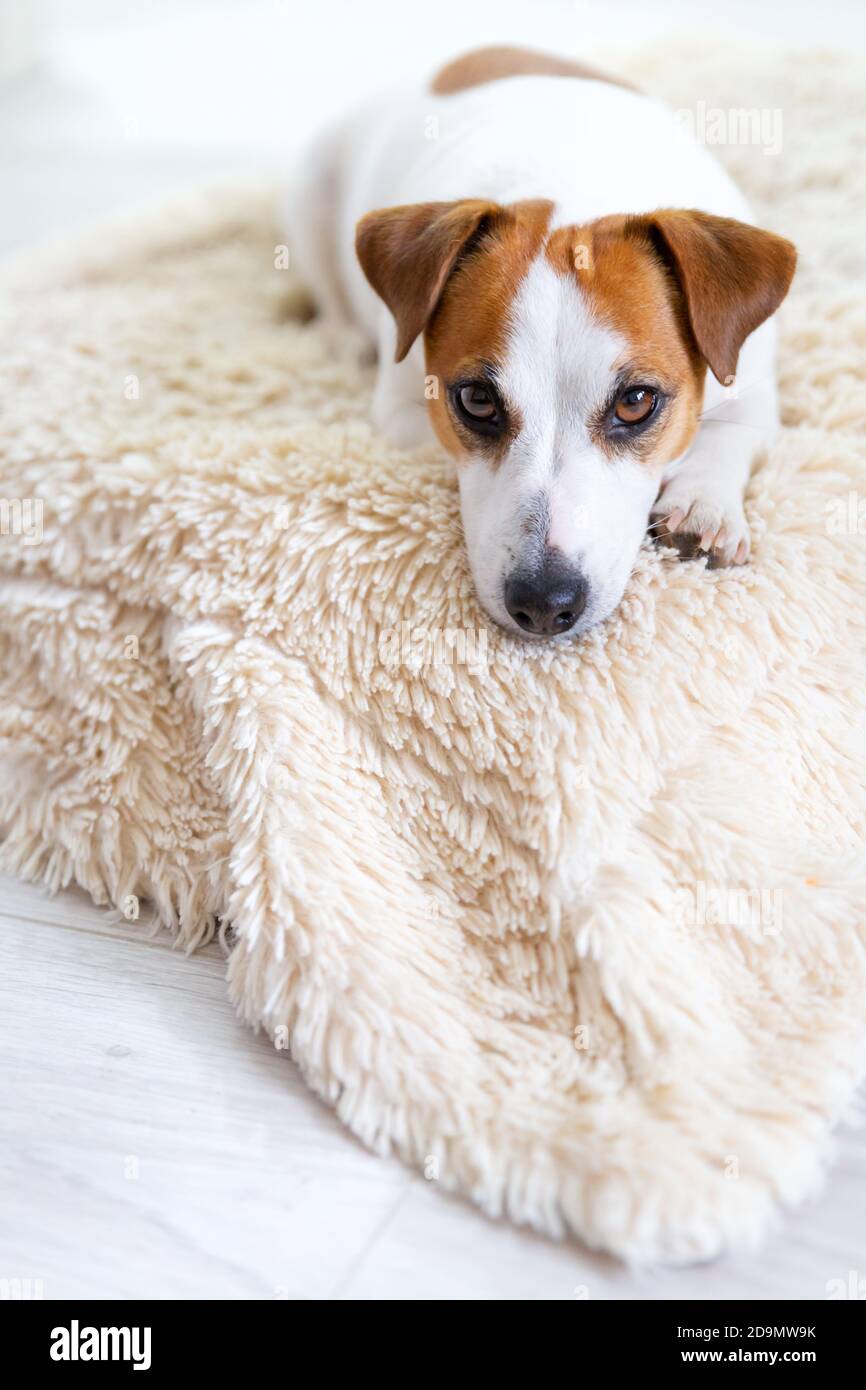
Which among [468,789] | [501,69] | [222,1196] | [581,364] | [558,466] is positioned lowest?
[222,1196]

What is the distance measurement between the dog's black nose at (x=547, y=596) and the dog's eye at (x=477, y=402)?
0.31 meters

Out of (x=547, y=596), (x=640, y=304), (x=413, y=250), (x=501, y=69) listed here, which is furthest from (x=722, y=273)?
(x=501, y=69)

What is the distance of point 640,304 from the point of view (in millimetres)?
1851

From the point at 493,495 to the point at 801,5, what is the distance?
3.82 metres

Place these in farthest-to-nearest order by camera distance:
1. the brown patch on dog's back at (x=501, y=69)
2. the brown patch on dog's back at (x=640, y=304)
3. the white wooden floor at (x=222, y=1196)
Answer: the brown patch on dog's back at (x=501, y=69)
the brown patch on dog's back at (x=640, y=304)
the white wooden floor at (x=222, y=1196)

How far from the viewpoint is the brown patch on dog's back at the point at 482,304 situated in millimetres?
1864

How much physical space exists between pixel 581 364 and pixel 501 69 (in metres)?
1.47

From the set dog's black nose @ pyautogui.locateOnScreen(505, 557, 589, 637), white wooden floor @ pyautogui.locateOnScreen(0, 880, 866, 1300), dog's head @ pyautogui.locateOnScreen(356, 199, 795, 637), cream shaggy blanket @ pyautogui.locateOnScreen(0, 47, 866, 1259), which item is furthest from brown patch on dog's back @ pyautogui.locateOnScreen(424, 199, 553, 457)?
white wooden floor @ pyautogui.locateOnScreen(0, 880, 866, 1300)

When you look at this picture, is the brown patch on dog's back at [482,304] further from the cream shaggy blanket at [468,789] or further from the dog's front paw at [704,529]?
the dog's front paw at [704,529]

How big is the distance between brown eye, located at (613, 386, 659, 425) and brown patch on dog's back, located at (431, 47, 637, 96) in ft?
4.43

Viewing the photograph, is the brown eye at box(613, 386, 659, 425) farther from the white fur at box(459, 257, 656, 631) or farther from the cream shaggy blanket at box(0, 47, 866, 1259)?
the cream shaggy blanket at box(0, 47, 866, 1259)

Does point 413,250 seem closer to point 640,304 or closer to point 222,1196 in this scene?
point 640,304

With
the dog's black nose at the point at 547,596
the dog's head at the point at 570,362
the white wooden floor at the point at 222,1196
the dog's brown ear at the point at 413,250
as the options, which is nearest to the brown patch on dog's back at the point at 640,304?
the dog's head at the point at 570,362

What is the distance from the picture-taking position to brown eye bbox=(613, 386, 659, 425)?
1835mm
